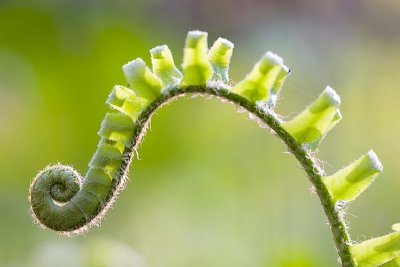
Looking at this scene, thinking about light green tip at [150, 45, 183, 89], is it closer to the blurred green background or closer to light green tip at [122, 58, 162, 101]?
light green tip at [122, 58, 162, 101]

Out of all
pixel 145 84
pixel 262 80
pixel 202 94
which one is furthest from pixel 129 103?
pixel 262 80

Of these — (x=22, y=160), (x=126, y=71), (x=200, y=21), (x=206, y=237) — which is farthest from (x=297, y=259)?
(x=200, y=21)

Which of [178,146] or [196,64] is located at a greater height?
[178,146]

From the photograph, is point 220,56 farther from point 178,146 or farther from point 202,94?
point 178,146

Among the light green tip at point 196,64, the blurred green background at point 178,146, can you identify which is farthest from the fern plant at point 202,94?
the blurred green background at point 178,146

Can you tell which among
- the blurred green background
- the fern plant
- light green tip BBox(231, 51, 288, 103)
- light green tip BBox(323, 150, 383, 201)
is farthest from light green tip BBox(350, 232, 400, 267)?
the blurred green background
